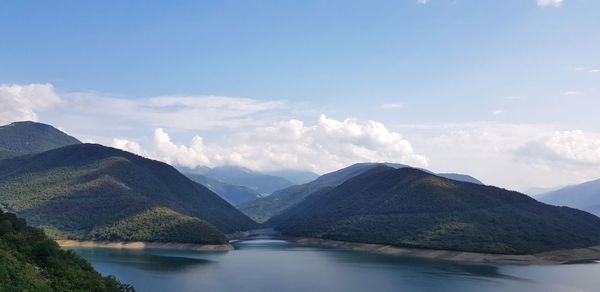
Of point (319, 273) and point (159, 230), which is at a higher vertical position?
point (159, 230)

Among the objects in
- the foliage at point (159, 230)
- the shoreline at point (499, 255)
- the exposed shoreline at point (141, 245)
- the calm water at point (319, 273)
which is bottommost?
the calm water at point (319, 273)

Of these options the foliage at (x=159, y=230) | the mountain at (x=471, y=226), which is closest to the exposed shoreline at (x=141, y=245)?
the foliage at (x=159, y=230)

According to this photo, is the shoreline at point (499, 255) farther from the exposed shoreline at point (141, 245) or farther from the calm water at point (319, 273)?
the exposed shoreline at point (141, 245)

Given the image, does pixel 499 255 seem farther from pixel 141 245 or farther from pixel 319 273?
pixel 141 245

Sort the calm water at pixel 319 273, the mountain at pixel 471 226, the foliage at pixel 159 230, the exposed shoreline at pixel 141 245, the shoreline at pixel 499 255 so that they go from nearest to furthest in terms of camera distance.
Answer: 1. the calm water at pixel 319 273
2. the shoreline at pixel 499 255
3. the mountain at pixel 471 226
4. the exposed shoreline at pixel 141 245
5. the foliage at pixel 159 230

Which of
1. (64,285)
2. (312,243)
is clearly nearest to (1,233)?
(64,285)

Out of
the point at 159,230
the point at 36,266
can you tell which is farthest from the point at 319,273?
the point at 159,230

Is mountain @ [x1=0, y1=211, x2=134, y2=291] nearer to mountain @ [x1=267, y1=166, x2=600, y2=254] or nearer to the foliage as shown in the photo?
the foliage
